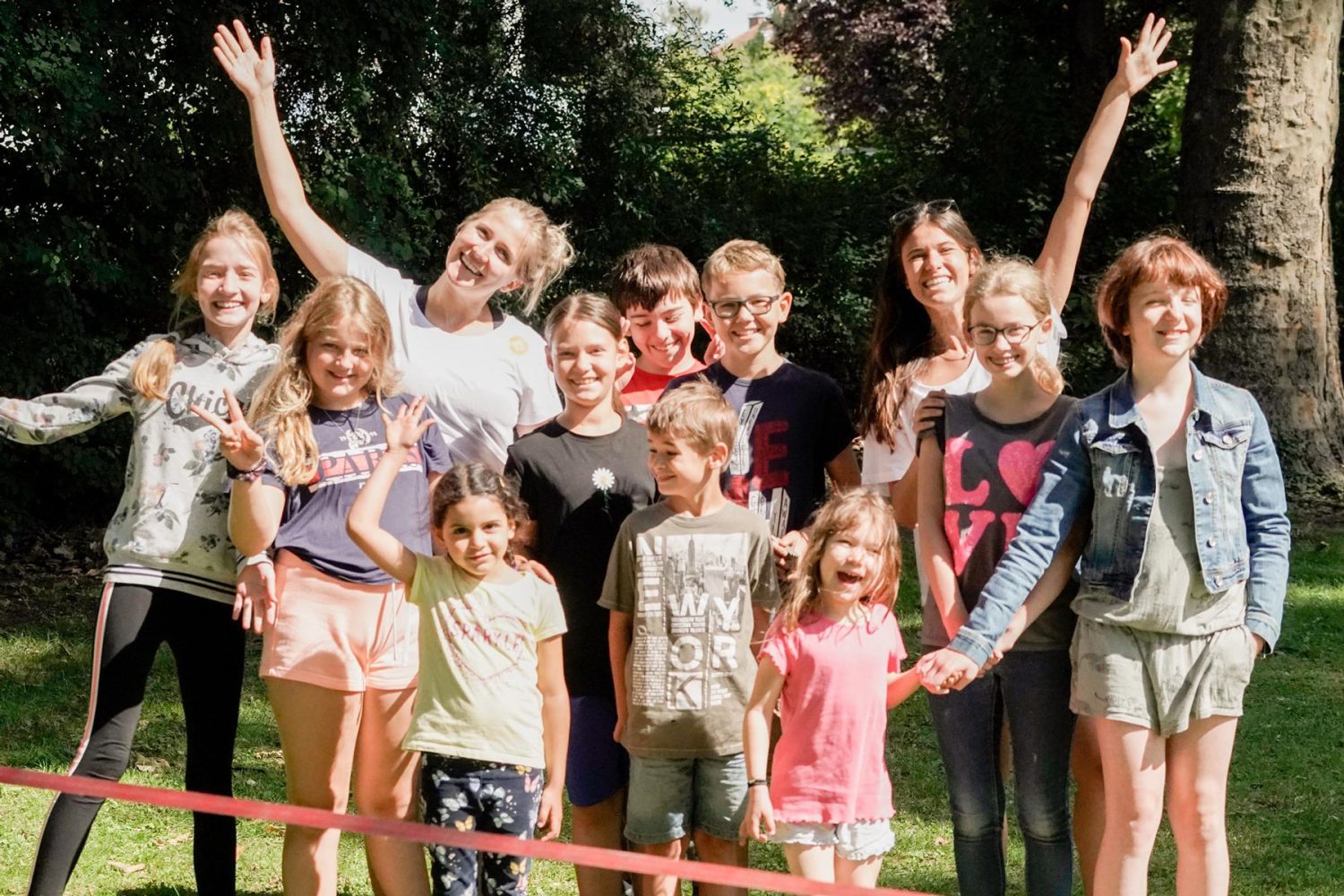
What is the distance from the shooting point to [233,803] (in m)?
2.75

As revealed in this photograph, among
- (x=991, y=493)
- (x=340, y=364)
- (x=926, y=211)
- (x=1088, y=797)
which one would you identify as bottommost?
(x=1088, y=797)

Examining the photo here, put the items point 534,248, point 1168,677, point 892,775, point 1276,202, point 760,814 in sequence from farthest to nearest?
point 1276,202, point 892,775, point 534,248, point 760,814, point 1168,677

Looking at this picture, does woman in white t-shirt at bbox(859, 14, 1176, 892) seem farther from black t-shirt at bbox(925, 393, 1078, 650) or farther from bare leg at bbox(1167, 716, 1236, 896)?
bare leg at bbox(1167, 716, 1236, 896)

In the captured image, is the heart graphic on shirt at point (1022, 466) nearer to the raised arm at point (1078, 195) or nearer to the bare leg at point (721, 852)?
the raised arm at point (1078, 195)

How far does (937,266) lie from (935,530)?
71cm

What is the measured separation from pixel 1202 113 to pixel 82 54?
739 centimetres

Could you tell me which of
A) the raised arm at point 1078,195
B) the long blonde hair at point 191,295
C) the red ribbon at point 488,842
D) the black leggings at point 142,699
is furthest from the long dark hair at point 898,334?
the black leggings at point 142,699

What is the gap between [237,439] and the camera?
3348 mm

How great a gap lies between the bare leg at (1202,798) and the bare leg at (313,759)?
1888 millimetres

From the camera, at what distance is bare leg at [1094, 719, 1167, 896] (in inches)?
125

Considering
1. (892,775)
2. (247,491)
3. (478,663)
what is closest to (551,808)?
(478,663)

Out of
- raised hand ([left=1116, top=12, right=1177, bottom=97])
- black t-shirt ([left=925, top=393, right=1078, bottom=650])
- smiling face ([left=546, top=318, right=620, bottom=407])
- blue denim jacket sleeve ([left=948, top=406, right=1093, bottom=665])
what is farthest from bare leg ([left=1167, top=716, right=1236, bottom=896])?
raised hand ([left=1116, top=12, right=1177, bottom=97])

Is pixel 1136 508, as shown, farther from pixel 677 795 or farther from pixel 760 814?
pixel 677 795

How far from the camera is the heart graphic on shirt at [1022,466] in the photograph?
339 centimetres
